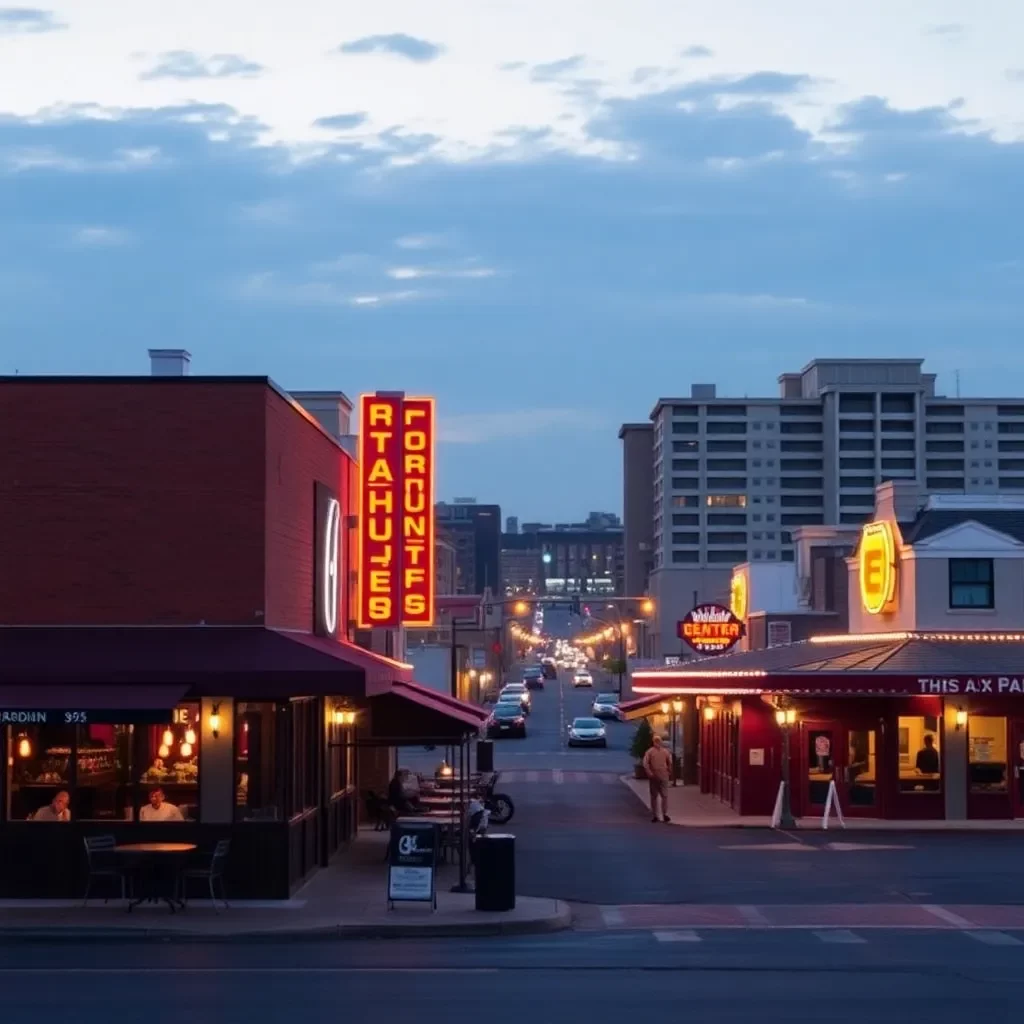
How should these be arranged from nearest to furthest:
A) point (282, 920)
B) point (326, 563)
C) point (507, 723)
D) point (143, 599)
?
point (282, 920), point (143, 599), point (326, 563), point (507, 723)

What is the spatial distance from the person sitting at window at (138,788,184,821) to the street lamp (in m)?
17.6

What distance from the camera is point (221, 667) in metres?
22.2

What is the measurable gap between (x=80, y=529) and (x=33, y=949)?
5.98m

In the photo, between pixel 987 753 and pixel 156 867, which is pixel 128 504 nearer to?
pixel 156 867

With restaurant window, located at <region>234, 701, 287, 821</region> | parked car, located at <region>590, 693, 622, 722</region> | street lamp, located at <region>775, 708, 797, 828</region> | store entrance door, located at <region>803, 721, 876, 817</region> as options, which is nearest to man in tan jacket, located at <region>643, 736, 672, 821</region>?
street lamp, located at <region>775, 708, 797, 828</region>

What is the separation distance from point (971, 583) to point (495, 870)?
23316 millimetres

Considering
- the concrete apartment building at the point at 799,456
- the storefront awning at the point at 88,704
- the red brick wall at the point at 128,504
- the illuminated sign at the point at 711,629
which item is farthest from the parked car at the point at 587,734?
the concrete apartment building at the point at 799,456

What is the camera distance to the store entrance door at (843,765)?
129ft

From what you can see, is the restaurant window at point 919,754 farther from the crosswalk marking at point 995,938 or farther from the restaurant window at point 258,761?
the restaurant window at point 258,761

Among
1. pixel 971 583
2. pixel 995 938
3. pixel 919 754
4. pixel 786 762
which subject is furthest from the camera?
pixel 971 583

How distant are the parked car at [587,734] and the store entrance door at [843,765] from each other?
34.1 m

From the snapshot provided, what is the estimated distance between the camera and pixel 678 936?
20.6 meters

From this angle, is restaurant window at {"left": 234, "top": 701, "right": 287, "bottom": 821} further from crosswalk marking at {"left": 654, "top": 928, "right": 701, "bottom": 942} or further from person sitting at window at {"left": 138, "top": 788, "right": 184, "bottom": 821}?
crosswalk marking at {"left": 654, "top": 928, "right": 701, "bottom": 942}

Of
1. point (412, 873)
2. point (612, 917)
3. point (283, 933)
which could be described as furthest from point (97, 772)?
point (612, 917)
